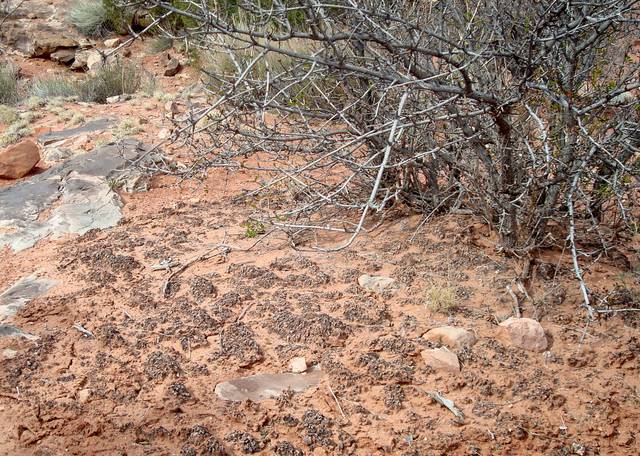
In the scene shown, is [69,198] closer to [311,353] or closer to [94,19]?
[311,353]

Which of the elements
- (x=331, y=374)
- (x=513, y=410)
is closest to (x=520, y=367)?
(x=513, y=410)

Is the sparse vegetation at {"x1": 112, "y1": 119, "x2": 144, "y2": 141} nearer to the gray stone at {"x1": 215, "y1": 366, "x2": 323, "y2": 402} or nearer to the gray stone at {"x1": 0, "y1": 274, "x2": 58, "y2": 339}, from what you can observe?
the gray stone at {"x1": 0, "y1": 274, "x2": 58, "y2": 339}

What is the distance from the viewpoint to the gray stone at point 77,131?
6.69m

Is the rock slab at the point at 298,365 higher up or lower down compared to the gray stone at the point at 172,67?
lower down

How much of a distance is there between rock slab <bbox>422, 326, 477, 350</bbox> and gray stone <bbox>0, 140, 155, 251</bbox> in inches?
97.1

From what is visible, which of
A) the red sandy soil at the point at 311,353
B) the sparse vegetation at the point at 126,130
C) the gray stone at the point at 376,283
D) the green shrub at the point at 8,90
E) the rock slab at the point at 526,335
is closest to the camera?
the red sandy soil at the point at 311,353

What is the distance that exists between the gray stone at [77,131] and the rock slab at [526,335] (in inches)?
200

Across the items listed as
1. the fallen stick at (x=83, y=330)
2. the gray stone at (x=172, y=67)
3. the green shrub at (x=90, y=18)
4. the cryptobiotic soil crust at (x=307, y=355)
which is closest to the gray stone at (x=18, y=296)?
the cryptobiotic soil crust at (x=307, y=355)

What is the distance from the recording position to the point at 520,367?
299 cm

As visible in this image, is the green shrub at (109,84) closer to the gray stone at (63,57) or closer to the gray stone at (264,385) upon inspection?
the gray stone at (63,57)

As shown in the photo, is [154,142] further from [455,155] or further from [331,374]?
[331,374]

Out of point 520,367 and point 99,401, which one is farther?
point 520,367

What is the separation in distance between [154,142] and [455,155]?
337 cm

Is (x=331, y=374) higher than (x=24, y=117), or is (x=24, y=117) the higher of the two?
Result: (x=24, y=117)
